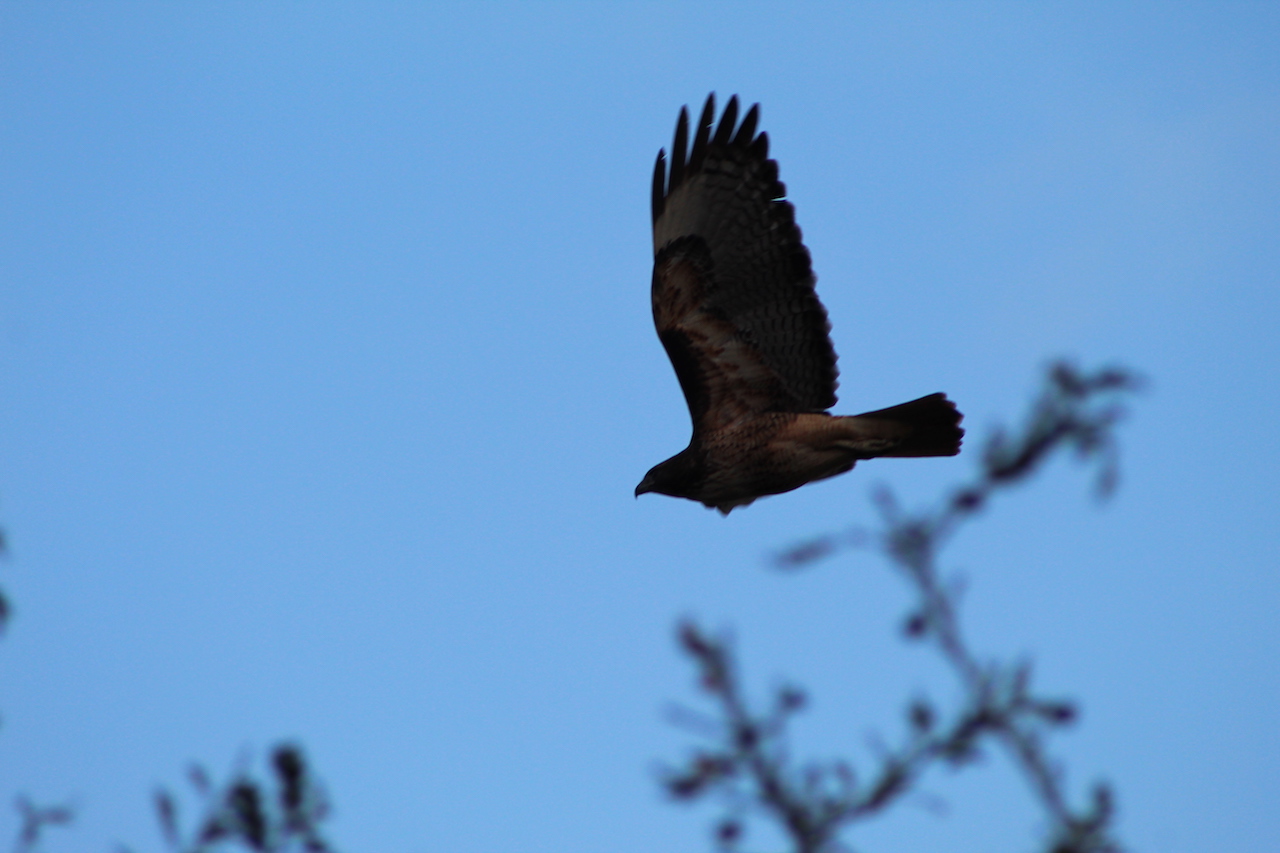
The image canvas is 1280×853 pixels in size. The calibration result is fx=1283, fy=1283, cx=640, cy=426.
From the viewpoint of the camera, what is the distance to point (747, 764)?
2557mm

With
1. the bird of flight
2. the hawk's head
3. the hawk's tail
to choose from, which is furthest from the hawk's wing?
the hawk's tail

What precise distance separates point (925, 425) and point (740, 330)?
41.9 inches

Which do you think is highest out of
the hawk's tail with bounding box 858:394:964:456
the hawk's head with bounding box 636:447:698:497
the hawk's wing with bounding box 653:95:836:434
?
the hawk's wing with bounding box 653:95:836:434

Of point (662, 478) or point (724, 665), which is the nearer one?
point (724, 665)

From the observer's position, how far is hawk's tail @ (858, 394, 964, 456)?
6.20 metres

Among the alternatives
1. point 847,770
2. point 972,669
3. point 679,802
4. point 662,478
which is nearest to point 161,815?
point 679,802

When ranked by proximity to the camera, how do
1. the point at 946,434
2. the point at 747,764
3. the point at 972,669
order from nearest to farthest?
1. the point at 972,669
2. the point at 747,764
3. the point at 946,434

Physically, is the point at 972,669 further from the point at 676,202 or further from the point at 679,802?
the point at 676,202

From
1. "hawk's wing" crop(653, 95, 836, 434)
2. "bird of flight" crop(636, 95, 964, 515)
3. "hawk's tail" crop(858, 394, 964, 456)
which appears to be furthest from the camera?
"hawk's wing" crop(653, 95, 836, 434)

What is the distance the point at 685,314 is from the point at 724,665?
13.9ft

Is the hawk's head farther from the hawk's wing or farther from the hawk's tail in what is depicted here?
the hawk's tail

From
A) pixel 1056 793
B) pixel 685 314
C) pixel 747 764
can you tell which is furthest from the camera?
pixel 685 314

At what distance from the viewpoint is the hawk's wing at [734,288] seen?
6.57 m

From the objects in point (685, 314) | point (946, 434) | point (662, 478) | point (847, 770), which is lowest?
point (847, 770)
